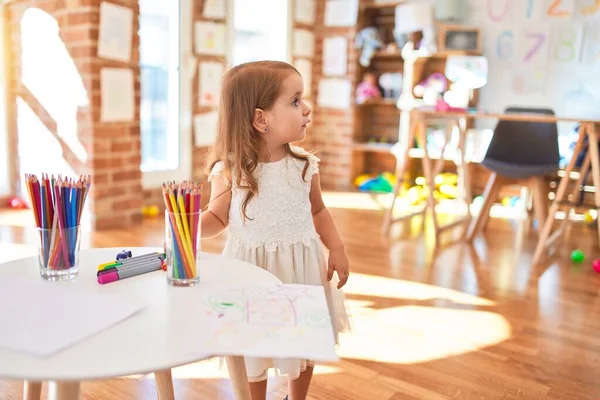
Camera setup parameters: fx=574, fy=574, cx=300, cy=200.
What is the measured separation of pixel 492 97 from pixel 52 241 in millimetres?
4348

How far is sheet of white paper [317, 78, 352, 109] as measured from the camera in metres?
5.03

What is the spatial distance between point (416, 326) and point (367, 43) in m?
3.37

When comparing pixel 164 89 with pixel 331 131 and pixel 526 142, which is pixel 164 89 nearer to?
pixel 331 131

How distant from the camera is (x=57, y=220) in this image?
0.82 meters

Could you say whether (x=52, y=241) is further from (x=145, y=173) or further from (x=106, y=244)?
Answer: (x=145, y=173)

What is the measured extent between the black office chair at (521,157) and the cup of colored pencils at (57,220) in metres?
2.76

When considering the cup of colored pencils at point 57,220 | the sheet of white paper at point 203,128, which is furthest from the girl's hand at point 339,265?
the sheet of white paper at point 203,128

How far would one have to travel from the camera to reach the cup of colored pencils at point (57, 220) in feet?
2.66

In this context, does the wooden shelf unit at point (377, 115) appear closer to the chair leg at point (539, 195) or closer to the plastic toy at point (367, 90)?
the plastic toy at point (367, 90)

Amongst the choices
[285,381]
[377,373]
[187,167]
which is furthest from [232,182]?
[187,167]

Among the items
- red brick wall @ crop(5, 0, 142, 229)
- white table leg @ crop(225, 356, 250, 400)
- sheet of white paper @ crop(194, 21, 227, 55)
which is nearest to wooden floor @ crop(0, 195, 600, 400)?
red brick wall @ crop(5, 0, 142, 229)

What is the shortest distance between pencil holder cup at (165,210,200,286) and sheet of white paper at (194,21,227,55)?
3368 mm

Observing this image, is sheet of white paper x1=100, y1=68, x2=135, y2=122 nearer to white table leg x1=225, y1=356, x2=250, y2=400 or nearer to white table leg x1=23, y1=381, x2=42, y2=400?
white table leg x1=23, y1=381, x2=42, y2=400

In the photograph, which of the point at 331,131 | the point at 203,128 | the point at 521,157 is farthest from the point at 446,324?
the point at 331,131
